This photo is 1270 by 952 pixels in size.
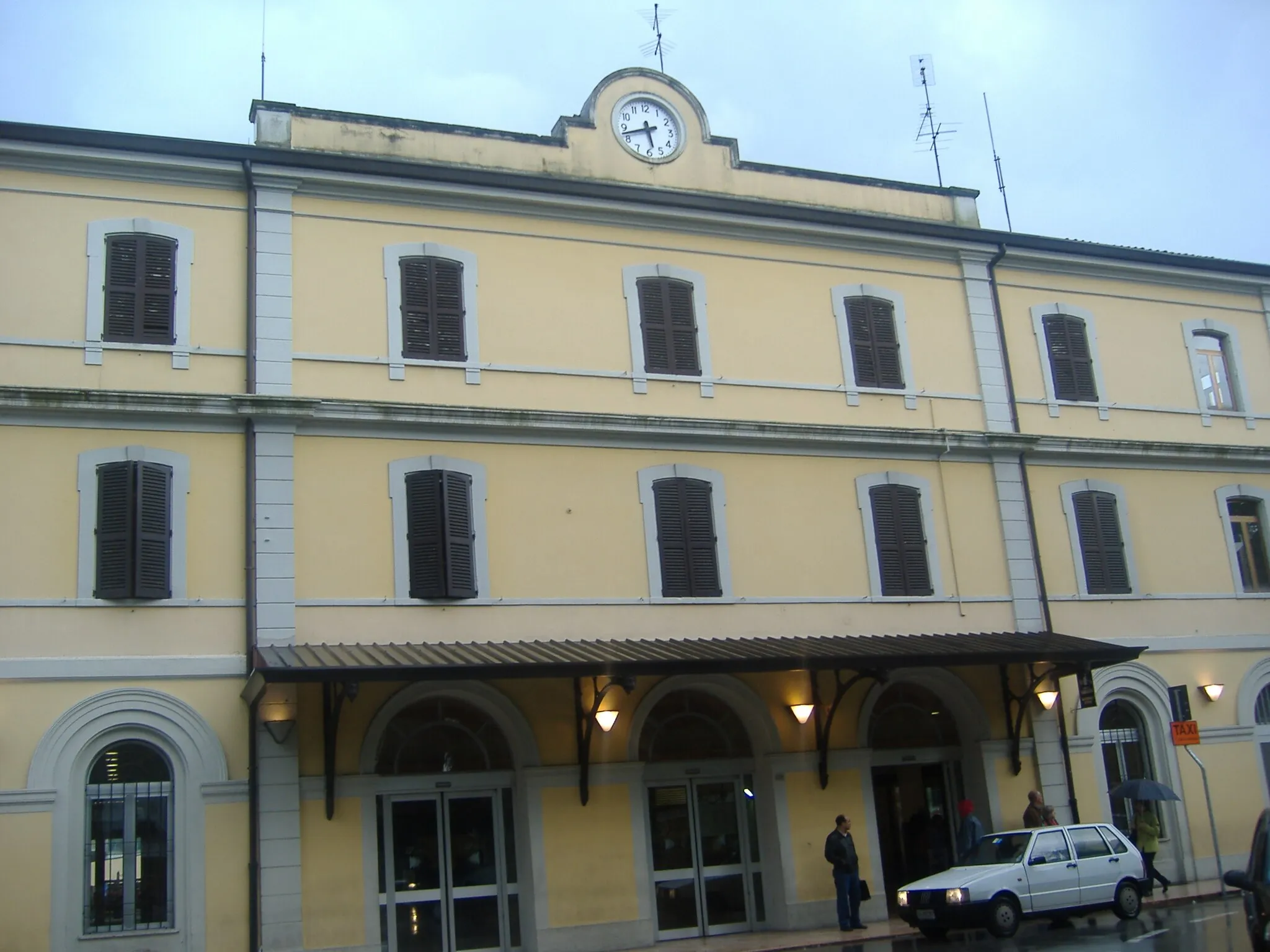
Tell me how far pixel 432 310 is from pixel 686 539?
5.02 meters

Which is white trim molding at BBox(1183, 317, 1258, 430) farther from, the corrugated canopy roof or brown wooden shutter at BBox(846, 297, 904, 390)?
the corrugated canopy roof

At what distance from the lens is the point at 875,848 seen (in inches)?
781

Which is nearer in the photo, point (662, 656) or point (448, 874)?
point (662, 656)

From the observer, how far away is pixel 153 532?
671 inches

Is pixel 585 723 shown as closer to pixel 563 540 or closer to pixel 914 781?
pixel 563 540

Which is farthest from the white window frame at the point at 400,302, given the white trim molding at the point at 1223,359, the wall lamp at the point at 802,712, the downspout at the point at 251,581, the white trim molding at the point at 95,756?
the white trim molding at the point at 1223,359

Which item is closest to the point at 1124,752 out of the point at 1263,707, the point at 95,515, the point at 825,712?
the point at 1263,707

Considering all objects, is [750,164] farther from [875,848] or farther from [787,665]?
[875,848]

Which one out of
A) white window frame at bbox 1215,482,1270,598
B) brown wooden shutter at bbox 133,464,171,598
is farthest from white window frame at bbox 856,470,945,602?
brown wooden shutter at bbox 133,464,171,598

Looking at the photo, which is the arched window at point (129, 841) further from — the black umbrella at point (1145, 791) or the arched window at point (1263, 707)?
the arched window at point (1263, 707)

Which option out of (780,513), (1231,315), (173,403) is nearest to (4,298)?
(173,403)

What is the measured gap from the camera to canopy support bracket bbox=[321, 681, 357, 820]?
653 inches

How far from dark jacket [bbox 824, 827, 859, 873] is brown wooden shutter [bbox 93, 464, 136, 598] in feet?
32.5

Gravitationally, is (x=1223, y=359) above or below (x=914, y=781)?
above
